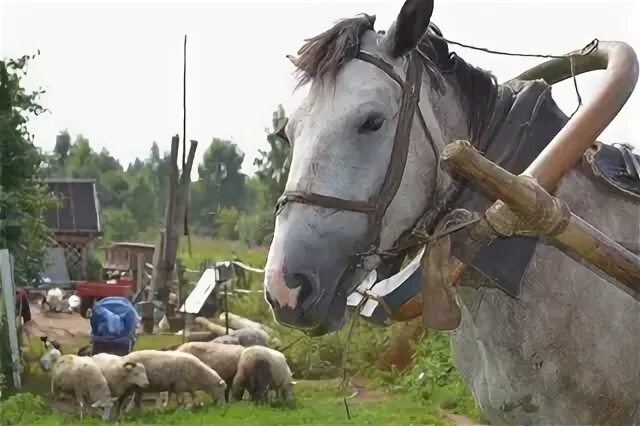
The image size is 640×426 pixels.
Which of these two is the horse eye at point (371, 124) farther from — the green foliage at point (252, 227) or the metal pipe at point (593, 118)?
the green foliage at point (252, 227)

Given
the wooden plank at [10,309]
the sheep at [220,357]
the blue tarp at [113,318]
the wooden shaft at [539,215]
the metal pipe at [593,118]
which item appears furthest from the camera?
the blue tarp at [113,318]

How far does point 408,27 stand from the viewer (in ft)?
5.10

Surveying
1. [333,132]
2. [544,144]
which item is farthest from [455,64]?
[333,132]

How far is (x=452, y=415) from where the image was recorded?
239 inches

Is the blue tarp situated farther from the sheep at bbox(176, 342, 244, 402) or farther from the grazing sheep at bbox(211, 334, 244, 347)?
the grazing sheep at bbox(211, 334, 244, 347)

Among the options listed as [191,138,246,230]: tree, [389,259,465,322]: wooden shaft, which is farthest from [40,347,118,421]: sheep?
[389,259,465,322]: wooden shaft

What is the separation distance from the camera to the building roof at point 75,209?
7.02 m

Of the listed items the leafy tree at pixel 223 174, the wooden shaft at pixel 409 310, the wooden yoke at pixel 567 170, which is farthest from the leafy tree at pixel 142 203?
the wooden yoke at pixel 567 170

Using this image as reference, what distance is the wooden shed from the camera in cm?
710

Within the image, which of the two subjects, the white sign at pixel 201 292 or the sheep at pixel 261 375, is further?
the white sign at pixel 201 292

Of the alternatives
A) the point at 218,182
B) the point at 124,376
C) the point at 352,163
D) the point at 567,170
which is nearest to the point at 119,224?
the point at 218,182

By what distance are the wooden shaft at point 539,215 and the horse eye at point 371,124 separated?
21 centimetres

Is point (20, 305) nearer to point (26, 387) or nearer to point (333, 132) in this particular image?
point (26, 387)

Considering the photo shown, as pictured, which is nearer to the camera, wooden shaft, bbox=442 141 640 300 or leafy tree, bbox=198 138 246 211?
wooden shaft, bbox=442 141 640 300
